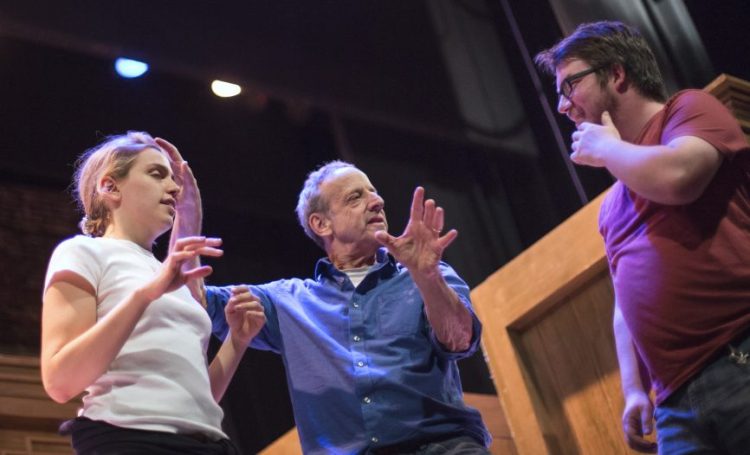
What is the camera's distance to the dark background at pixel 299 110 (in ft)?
11.6

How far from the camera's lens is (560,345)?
103 inches

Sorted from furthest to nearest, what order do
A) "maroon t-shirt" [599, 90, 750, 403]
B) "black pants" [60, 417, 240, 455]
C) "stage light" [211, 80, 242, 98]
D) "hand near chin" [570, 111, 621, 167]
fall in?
"stage light" [211, 80, 242, 98]
"hand near chin" [570, 111, 621, 167]
"maroon t-shirt" [599, 90, 750, 403]
"black pants" [60, 417, 240, 455]

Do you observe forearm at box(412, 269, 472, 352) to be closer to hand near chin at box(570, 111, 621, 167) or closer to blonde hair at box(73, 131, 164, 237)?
hand near chin at box(570, 111, 621, 167)

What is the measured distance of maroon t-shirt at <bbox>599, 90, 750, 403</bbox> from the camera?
173cm

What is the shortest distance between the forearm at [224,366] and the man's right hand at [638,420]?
72 cm

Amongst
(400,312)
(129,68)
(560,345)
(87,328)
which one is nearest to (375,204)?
(400,312)

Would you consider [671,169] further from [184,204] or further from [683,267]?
[184,204]

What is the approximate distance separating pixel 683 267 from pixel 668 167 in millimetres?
168

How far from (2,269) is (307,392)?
2584 mm

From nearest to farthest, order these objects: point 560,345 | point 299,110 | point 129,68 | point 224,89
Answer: point 560,345 → point 129,68 → point 224,89 → point 299,110

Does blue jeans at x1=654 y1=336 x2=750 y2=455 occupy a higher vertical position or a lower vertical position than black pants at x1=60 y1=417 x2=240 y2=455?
lower

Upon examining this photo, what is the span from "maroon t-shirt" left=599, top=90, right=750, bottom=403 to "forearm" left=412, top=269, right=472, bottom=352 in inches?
13.5

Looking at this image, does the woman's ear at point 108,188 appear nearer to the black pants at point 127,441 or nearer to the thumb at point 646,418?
the black pants at point 127,441

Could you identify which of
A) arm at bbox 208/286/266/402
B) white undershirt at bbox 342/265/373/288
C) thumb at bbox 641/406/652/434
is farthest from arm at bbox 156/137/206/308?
thumb at bbox 641/406/652/434
